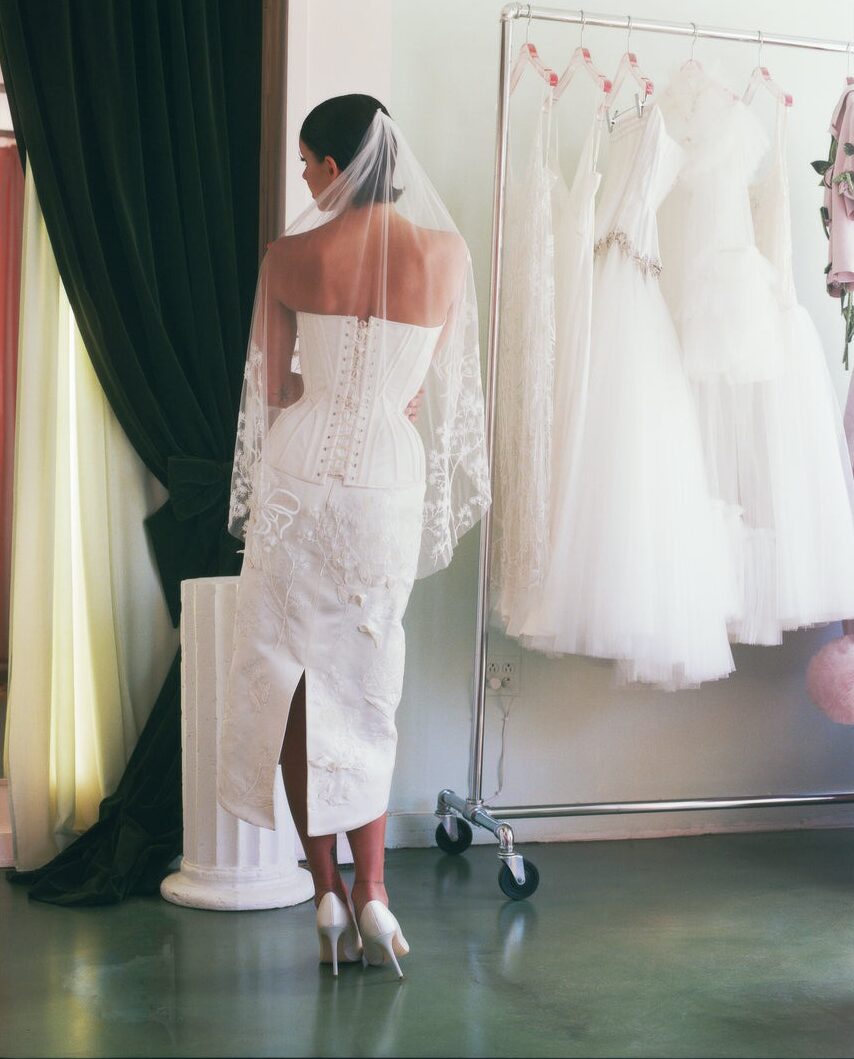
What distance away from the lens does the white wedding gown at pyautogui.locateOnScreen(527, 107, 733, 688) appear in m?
2.86

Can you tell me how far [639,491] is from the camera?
2914 mm

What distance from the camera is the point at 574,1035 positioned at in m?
2.05

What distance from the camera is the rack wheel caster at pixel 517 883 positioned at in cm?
285

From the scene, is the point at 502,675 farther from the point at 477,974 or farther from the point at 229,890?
the point at 477,974

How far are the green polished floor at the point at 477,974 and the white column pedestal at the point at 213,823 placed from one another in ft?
0.20

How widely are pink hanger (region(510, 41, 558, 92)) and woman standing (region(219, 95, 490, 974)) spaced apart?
3.08 ft

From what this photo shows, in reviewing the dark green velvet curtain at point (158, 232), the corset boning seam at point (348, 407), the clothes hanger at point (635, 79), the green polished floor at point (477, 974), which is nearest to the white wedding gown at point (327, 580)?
the corset boning seam at point (348, 407)

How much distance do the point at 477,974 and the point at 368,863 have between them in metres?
0.30

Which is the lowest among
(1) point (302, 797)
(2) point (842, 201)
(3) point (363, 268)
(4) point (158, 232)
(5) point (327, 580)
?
(1) point (302, 797)

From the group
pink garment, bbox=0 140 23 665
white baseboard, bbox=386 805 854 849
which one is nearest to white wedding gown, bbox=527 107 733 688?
white baseboard, bbox=386 805 854 849

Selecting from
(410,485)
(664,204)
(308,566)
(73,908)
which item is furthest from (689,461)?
(73,908)

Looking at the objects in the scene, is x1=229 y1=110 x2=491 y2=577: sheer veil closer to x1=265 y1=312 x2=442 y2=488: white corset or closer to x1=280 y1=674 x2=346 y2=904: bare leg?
x1=265 y1=312 x2=442 y2=488: white corset

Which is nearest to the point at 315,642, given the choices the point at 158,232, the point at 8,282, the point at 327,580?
the point at 327,580

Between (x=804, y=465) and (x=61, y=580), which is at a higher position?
(x=804, y=465)
